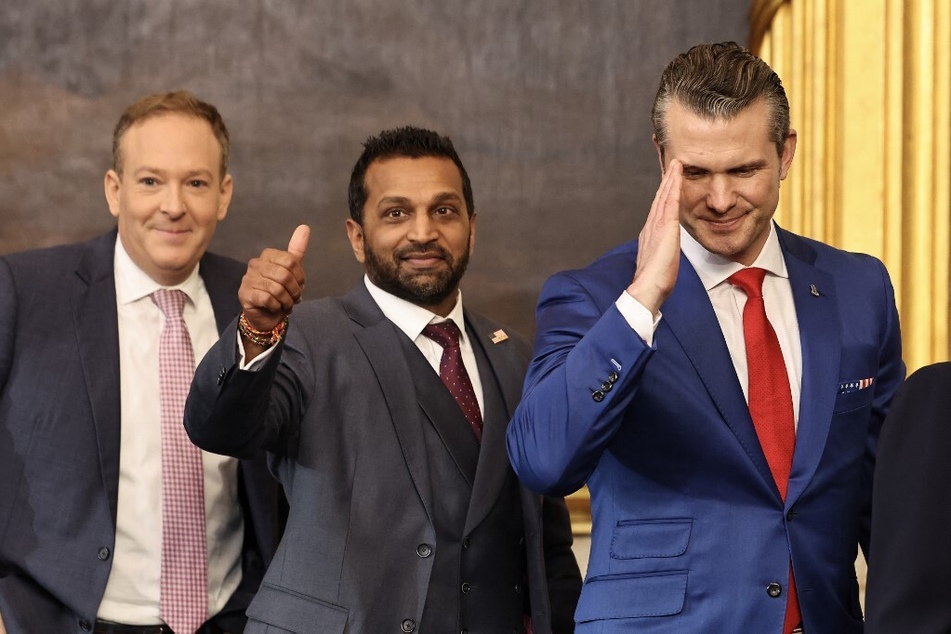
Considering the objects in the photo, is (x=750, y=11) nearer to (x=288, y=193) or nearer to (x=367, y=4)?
(x=367, y=4)

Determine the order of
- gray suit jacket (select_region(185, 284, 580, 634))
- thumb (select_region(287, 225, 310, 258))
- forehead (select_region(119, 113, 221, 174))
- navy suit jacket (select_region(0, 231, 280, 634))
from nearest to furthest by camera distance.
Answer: thumb (select_region(287, 225, 310, 258)), gray suit jacket (select_region(185, 284, 580, 634)), navy suit jacket (select_region(0, 231, 280, 634)), forehead (select_region(119, 113, 221, 174))

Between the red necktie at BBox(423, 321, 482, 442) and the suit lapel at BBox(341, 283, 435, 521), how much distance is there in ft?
0.35

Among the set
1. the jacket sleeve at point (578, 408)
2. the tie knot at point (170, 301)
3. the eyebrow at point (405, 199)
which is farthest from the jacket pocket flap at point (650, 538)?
the tie knot at point (170, 301)

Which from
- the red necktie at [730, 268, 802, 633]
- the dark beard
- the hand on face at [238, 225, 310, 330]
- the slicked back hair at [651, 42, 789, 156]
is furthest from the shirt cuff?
the dark beard

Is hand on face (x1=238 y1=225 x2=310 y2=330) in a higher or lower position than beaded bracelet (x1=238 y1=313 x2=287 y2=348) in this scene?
higher

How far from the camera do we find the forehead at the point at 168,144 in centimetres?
326

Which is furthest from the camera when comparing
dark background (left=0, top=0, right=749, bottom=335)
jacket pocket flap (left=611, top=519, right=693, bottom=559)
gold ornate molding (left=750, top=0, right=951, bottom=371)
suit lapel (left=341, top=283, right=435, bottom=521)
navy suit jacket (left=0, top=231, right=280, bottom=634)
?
dark background (left=0, top=0, right=749, bottom=335)

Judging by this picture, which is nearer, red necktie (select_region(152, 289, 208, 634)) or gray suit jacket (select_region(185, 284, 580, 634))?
gray suit jacket (select_region(185, 284, 580, 634))

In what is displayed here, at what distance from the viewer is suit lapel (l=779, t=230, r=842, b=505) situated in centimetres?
228

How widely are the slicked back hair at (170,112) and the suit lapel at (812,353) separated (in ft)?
4.89

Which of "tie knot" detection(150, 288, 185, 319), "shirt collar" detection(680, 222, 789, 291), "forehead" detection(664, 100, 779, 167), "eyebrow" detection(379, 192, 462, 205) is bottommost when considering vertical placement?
"tie knot" detection(150, 288, 185, 319)

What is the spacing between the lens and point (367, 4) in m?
3.84

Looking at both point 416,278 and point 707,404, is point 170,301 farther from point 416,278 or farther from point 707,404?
point 707,404

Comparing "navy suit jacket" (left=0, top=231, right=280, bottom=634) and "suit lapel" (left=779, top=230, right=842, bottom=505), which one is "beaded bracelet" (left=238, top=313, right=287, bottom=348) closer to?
"navy suit jacket" (left=0, top=231, right=280, bottom=634)
